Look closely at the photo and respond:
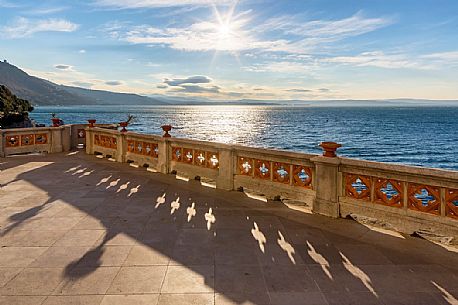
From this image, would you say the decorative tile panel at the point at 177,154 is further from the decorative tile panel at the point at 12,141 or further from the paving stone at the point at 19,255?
the decorative tile panel at the point at 12,141

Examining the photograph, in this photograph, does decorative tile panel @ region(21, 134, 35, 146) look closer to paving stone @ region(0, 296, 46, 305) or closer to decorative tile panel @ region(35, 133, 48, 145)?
decorative tile panel @ region(35, 133, 48, 145)

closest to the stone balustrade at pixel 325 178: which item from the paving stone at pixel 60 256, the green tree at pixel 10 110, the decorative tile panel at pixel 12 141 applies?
the paving stone at pixel 60 256

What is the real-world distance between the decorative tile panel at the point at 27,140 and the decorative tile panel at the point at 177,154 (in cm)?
844

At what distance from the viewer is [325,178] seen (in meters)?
6.99

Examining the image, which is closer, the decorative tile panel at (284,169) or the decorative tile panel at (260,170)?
the decorative tile panel at (284,169)

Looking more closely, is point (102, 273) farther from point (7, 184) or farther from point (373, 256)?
point (7, 184)

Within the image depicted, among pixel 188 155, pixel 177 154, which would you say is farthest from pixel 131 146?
pixel 188 155

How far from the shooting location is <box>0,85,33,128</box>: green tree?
53062mm

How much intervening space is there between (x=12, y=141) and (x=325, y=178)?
14174 mm

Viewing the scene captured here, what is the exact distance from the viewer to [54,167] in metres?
12.1

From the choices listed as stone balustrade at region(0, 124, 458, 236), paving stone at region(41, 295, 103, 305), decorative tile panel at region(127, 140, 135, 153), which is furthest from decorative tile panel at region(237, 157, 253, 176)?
decorative tile panel at region(127, 140, 135, 153)

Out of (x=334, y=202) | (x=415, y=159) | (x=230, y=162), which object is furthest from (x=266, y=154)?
(x=415, y=159)

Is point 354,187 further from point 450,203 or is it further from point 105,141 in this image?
point 105,141

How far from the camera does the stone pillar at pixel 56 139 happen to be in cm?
1585
